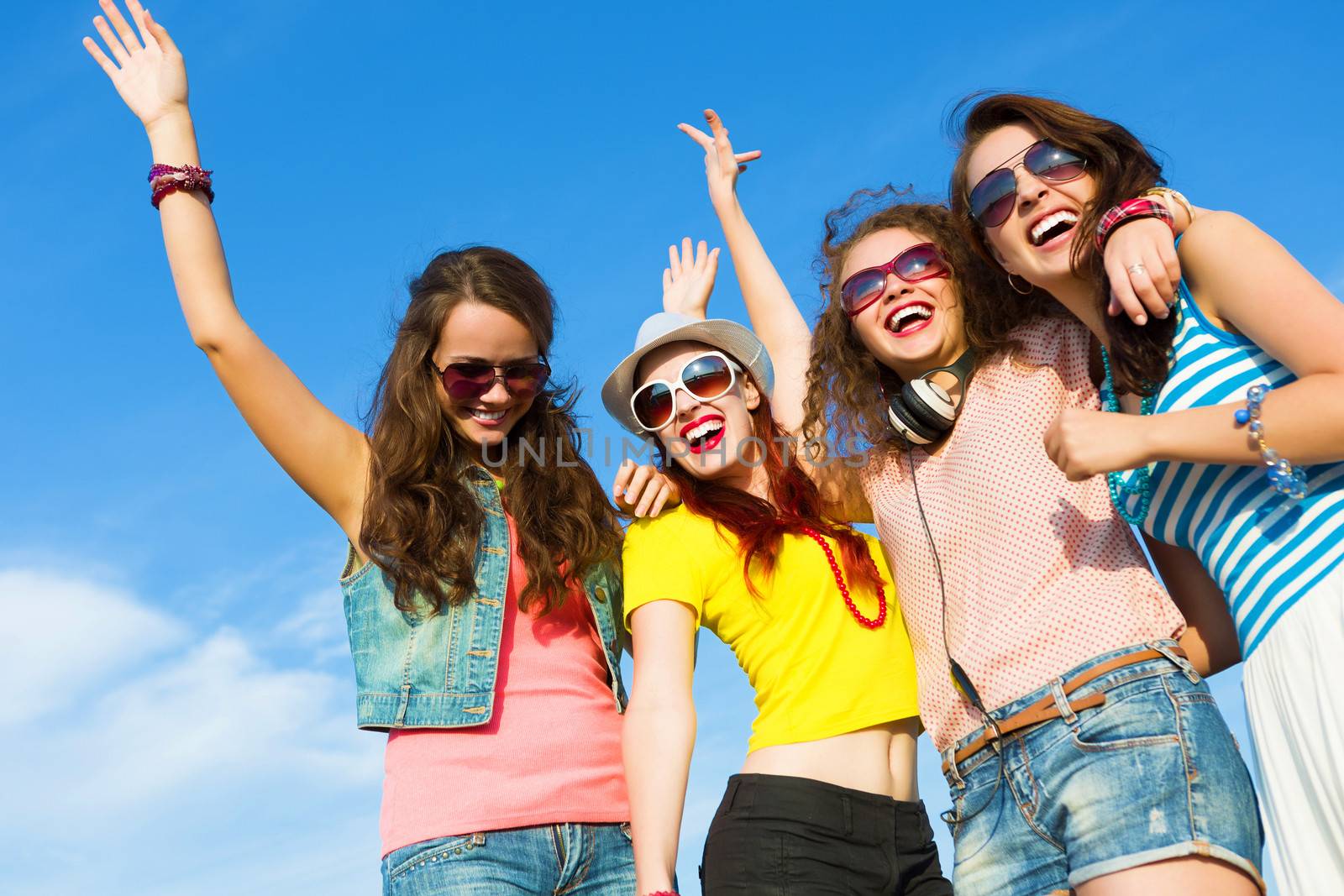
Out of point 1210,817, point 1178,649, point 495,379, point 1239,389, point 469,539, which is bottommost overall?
point 1210,817

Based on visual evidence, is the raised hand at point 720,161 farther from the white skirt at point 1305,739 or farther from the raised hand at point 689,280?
the white skirt at point 1305,739

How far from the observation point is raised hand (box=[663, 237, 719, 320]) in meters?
6.29

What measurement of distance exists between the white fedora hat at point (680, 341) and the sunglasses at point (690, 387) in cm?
12

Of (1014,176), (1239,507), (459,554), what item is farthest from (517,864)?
(1014,176)

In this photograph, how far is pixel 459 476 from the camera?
5.32 metres

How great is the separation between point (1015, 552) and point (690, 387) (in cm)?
172

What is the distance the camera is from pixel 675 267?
21.6 feet

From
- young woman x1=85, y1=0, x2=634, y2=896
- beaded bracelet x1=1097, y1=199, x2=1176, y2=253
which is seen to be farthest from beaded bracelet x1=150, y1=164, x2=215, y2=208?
beaded bracelet x1=1097, y1=199, x2=1176, y2=253

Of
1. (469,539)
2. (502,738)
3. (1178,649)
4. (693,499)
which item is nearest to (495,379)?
(469,539)

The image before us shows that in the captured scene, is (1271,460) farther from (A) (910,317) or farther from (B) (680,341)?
(B) (680,341)

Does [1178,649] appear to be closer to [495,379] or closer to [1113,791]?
[1113,791]

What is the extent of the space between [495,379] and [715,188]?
204 centimetres

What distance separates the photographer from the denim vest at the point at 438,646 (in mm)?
4703

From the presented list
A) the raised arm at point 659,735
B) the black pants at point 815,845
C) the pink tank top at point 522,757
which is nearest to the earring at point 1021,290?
the raised arm at point 659,735
